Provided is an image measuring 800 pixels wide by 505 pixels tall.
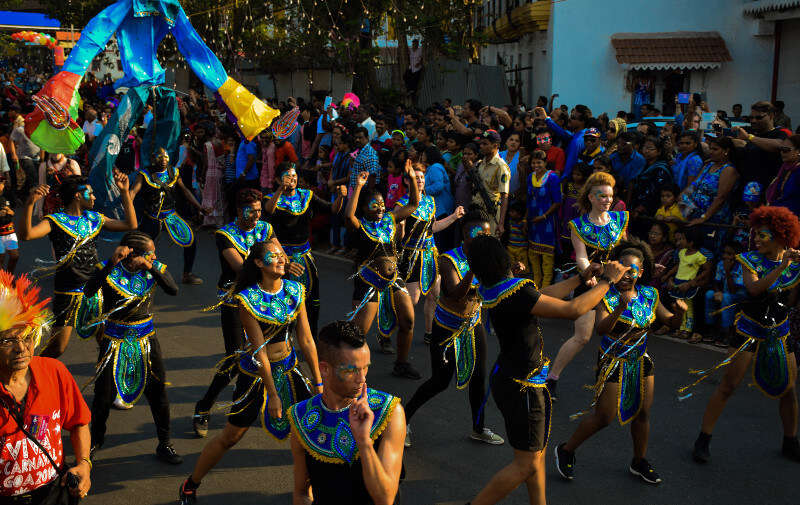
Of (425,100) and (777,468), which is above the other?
(425,100)

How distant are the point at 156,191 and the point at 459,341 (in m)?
5.31

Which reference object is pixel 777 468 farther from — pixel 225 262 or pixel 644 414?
pixel 225 262

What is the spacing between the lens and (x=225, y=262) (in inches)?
268

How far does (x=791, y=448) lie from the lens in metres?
5.78

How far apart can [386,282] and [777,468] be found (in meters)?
3.48

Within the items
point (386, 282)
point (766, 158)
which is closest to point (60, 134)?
point (386, 282)

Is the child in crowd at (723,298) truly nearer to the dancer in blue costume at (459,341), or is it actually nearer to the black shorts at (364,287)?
the black shorts at (364,287)

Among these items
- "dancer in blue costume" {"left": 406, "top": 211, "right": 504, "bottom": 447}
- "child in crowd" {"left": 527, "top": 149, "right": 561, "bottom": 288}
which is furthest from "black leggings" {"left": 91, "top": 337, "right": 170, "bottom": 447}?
"child in crowd" {"left": 527, "top": 149, "right": 561, "bottom": 288}

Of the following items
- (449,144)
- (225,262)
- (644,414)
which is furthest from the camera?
(449,144)

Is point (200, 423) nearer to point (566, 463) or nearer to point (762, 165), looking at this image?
point (566, 463)

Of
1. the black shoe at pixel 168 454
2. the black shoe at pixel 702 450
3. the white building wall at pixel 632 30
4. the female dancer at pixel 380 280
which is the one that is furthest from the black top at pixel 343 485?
the white building wall at pixel 632 30

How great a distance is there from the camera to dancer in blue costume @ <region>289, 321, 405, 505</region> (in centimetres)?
305

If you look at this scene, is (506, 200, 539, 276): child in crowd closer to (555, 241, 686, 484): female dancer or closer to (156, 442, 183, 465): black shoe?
(555, 241, 686, 484): female dancer

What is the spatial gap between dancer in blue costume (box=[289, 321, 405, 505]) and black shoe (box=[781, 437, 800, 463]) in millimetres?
3874
